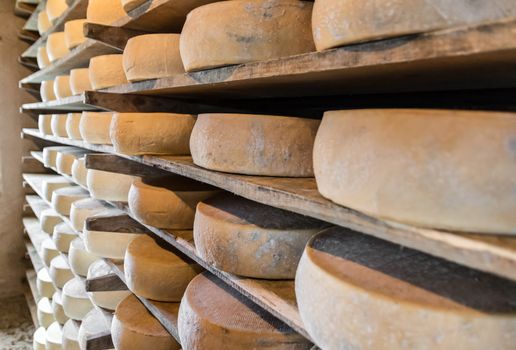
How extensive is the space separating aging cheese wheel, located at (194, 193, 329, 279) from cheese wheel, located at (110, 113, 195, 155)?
0.42 m

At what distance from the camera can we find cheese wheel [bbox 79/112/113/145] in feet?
5.98

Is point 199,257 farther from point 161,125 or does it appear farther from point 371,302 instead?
point 371,302

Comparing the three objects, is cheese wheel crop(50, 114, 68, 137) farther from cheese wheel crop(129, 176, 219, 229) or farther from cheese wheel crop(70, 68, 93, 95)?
cheese wheel crop(129, 176, 219, 229)

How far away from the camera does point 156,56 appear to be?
1360 mm

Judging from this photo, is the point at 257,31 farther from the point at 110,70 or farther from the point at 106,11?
the point at 106,11

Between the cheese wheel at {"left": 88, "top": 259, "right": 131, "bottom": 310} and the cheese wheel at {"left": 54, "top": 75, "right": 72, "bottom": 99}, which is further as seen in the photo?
the cheese wheel at {"left": 54, "top": 75, "right": 72, "bottom": 99}

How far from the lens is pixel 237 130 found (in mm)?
1020

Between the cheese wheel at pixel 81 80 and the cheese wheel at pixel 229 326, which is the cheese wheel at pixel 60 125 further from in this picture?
the cheese wheel at pixel 229 326

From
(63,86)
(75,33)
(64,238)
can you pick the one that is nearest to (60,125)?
(63,86)

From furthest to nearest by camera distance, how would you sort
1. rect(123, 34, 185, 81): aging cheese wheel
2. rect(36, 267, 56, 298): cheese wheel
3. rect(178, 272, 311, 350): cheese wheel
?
rect(36, 267, 56, 298): cheese wheel
rect(123, 34, 185, 81): aging cheese wheel
rect(178, 272, 311, 350): cheese wheel

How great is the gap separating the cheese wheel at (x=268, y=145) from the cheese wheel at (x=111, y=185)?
0.96 m

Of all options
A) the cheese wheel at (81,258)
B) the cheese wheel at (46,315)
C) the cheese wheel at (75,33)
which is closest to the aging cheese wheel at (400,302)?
the cheese wheel at (81,258)

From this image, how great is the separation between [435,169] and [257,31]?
55 cm

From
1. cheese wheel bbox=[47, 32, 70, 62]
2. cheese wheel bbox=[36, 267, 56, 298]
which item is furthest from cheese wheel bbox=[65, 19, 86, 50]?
cheese wheel bbox=[36, 267, 56, 298]
